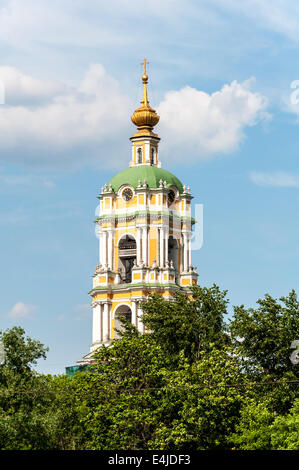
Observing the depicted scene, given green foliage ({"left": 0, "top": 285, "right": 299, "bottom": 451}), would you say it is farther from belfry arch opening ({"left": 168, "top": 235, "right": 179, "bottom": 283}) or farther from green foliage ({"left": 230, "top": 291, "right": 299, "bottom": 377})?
belfry arch opening ({"left": 168, "top": 235, "right": 179, "bottom": 283})

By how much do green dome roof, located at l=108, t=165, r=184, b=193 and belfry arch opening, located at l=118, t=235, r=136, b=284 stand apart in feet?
17.9

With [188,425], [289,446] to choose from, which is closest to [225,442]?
[188,425]

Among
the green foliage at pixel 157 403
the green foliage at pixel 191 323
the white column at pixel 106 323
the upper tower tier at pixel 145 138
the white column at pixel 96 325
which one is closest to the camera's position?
the green foliage at pixel 157 403

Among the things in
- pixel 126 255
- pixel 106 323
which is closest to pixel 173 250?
pixel 126 255

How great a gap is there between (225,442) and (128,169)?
Result: 59.6m

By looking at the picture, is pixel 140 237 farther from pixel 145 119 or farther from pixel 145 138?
pixel 145 119

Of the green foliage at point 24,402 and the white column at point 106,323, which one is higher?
the white column at point 106,323

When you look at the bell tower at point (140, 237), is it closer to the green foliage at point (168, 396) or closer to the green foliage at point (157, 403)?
the green foliage at point (168, 396)

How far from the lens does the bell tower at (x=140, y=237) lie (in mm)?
137250

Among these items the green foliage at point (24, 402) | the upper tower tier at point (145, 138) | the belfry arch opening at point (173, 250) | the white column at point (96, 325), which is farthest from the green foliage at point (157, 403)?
the upper tower tier at point (145, 138)
